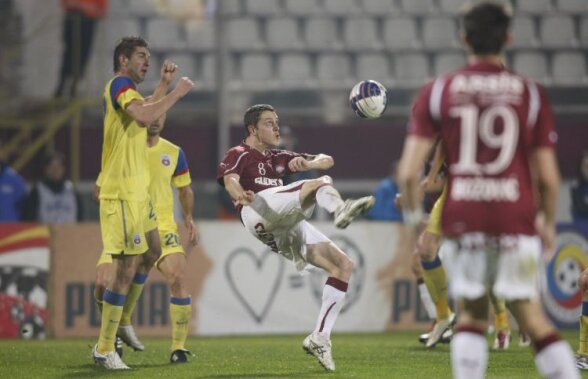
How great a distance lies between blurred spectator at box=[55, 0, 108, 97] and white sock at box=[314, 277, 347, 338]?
9413mm

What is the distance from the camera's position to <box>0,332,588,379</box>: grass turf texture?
341 inches

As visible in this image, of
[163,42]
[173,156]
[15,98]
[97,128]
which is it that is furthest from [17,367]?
[163,42]

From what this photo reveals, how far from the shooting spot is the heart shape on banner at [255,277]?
14453 millimetres

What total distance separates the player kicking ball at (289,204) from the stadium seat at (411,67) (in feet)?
34.7

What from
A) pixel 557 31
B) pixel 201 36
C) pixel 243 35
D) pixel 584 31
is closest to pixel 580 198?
pixel 557 31

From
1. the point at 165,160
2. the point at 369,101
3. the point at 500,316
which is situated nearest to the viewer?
the point at 369,101

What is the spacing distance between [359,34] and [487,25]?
14599mm

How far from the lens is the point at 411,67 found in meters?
20.0

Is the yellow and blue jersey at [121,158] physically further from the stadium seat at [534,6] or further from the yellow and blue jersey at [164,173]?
the stadium seat at [534,6]

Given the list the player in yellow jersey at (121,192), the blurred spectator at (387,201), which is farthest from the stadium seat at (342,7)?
the player in yellow jersey at (121,192)

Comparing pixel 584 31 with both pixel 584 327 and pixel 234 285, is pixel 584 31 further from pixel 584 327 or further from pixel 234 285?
pixel 584 327

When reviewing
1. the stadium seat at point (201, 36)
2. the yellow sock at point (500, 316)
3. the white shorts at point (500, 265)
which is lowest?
the yellow sock at point (500, 316)

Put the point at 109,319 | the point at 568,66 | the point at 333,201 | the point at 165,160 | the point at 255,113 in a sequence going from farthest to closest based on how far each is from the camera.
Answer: the point at 568,66
the point at 165,160
the point at 255,113
the point at 109,319
the point at 333,201

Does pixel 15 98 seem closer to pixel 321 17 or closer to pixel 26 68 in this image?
pixel 26 68
